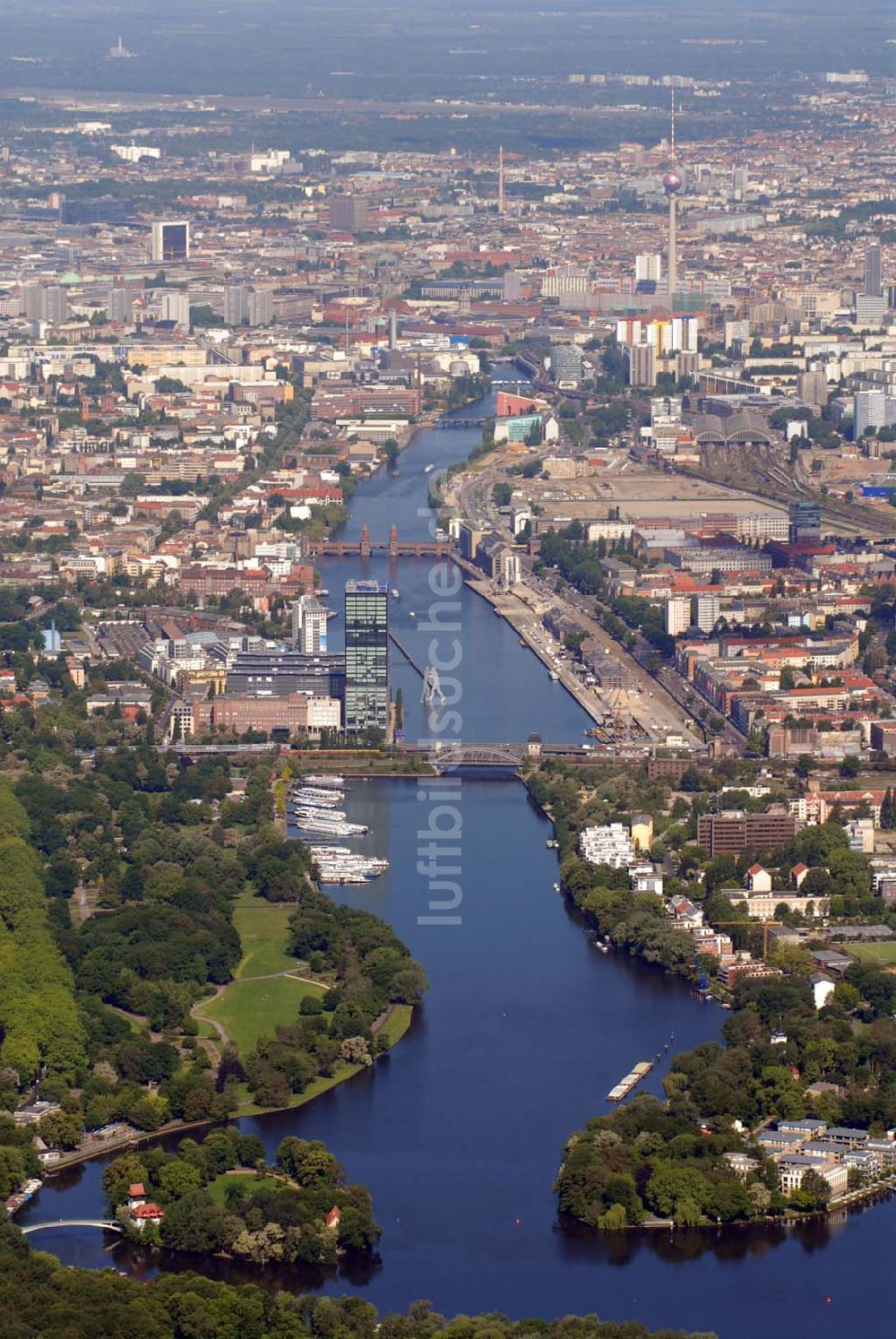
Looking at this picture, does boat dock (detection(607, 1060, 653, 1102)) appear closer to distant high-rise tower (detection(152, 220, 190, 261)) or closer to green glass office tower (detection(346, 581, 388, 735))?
green glass office tower (detection(346, 581, 388, 735))

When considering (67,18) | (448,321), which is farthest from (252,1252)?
(67,18)

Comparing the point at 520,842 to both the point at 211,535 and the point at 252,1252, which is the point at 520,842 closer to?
the point at 252,1252

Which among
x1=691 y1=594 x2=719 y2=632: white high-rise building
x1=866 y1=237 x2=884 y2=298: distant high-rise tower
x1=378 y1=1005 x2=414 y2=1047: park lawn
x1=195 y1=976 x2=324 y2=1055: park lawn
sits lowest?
x1=866 y1=237 x2=884 y2=298: distant high-rise tower

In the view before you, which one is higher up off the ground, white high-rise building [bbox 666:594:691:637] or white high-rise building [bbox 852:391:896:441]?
white high-rise building [bbox 666:594:691:637]

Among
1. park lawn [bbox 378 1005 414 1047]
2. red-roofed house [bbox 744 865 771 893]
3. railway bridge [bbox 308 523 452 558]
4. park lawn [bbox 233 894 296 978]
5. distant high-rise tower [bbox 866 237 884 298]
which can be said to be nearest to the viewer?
park lawn [bbox 378 1005 414 1047]

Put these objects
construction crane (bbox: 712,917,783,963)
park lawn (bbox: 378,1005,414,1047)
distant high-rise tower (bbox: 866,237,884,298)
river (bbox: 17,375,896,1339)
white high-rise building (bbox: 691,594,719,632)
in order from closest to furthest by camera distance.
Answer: river (bbox: 17,375,896,1339)
park lawn (bbox: 378,1005,414,1047)
construction crane (bbox: 712,917,783,963)
white high-rise building (bbox: 691,594,719,632)
distant high-rise tower (bbox: 866,237,884,298)

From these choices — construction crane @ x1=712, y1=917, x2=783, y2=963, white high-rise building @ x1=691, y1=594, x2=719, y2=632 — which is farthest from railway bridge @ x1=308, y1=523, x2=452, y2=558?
construction crane @ x1=712, y1=917, x2=783, y2=963

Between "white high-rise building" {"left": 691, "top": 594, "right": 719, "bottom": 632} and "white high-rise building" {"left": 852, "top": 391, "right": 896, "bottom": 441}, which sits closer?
"white high-rise building" {"left": 691, "top": 594, "right": 719, "bottom": 632}

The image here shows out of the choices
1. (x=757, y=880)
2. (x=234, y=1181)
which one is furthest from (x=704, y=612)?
(x=234, y=1181)

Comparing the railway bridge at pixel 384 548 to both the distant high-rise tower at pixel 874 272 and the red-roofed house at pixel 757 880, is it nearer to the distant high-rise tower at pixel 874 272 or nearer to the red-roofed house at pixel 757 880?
the red-roofed house at pixel 757 880
